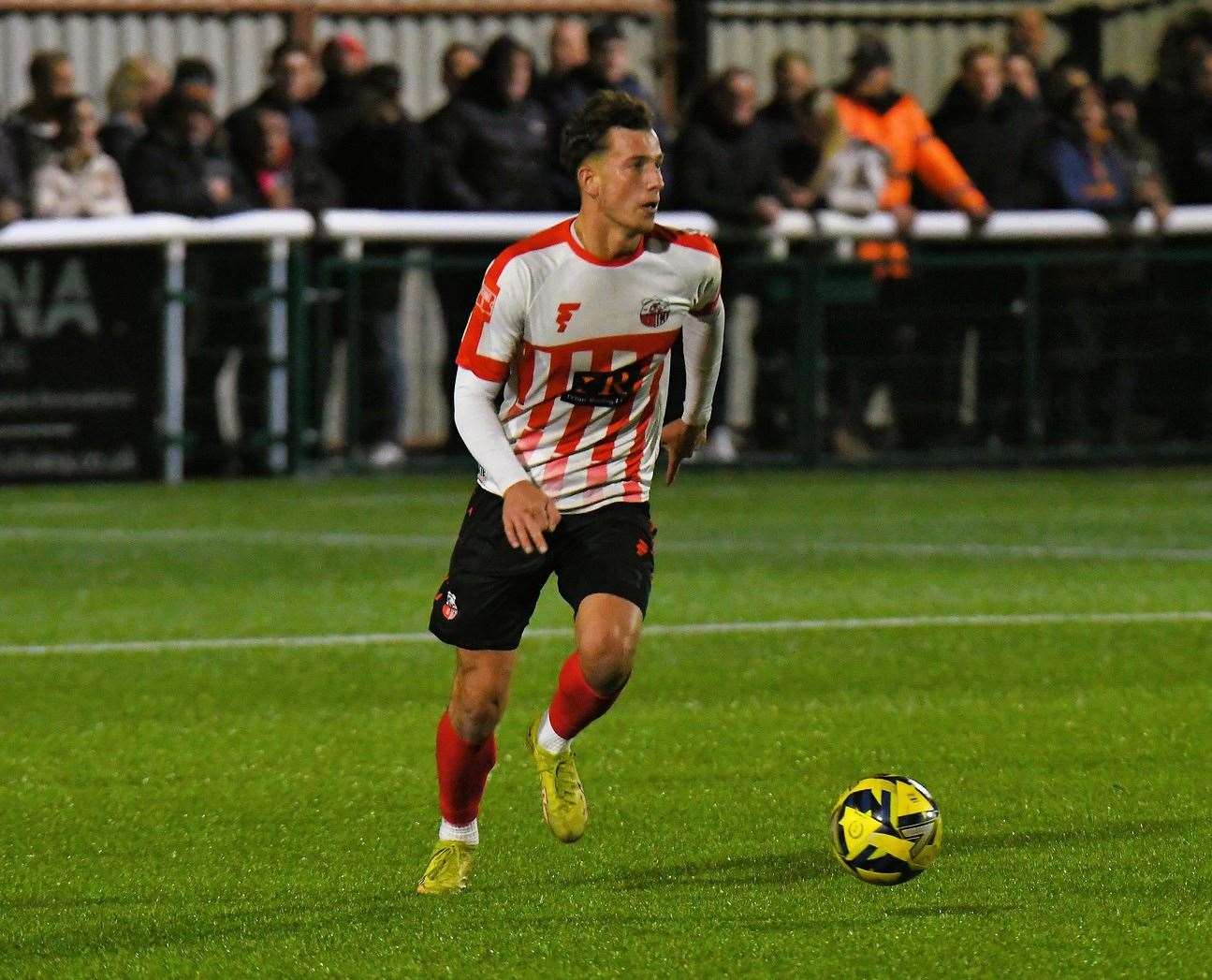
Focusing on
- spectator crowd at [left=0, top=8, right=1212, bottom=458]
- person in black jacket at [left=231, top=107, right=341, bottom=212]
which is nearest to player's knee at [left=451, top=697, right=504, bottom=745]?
spectator crowd at [left=0, top=8, right=1212, bottom=458]

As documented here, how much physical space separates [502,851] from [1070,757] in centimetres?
186

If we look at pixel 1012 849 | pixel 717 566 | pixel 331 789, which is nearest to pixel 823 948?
pixel 1012 849

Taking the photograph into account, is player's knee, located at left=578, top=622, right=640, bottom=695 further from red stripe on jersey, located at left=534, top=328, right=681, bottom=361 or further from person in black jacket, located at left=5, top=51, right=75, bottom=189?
person in black jacket, located at left=5, top=51, right=75, bottom=189

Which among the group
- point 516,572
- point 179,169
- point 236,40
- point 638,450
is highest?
point 236,40

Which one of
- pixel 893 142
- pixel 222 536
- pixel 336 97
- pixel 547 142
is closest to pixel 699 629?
pixel 222 536

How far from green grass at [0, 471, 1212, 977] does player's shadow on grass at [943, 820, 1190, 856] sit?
0.06ft

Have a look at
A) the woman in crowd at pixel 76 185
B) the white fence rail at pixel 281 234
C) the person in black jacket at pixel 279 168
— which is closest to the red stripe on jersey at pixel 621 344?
the white fence rail at pixel 281 234

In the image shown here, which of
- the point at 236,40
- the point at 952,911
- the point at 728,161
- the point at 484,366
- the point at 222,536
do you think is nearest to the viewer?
the point at 952,911

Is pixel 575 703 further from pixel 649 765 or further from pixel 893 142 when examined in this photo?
pixel 893 142

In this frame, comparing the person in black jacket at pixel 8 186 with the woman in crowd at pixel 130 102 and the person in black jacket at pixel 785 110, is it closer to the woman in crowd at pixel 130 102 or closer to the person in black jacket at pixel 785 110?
the woman in crowd at pixel 130 102

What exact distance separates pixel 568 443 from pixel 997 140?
37.3 feet

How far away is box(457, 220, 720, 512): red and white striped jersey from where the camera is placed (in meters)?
6.06

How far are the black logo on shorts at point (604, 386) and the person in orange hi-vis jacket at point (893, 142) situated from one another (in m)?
10.3

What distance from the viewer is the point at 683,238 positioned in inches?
249
